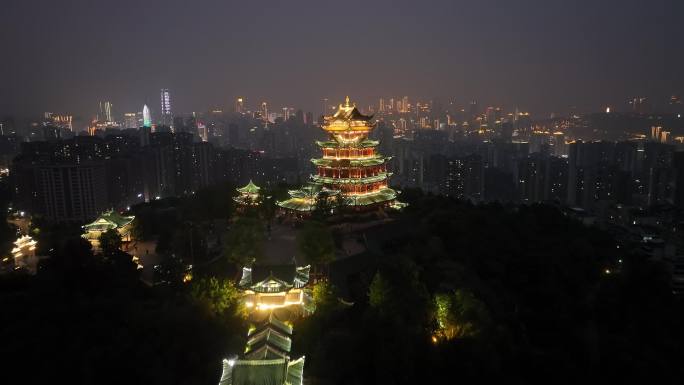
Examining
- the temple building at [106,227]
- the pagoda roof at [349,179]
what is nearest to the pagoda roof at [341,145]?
the pagoda roof at [349,179]

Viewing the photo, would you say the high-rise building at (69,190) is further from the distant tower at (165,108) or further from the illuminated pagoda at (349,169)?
the distant tower at (165,108)

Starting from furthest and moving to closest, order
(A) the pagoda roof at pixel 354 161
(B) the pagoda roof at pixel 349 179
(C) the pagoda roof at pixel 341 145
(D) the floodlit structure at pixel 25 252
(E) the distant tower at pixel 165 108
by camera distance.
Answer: (E) the distant tower at pixel 165 108, (C) the pagoda roof at pixel 341 145, (A) the pagoda roof at pixel 354 161, (B) the pagoda roof at pixel 349 179, (D) the floodlit structure at pixel 25 252

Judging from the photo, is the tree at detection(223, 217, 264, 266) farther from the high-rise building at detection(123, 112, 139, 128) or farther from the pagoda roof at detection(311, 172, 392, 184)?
the high-rise building at detection(123, 112, 139, 128)

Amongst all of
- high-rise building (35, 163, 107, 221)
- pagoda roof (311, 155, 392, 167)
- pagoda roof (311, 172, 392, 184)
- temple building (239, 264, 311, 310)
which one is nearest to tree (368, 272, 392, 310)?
temple building (239, 264, 311, 310)

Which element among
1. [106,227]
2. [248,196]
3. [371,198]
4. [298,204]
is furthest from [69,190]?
[371,198]

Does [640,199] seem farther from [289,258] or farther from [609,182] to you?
[289,258]

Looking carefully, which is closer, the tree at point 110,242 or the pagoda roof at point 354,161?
the tree at point 110,242
